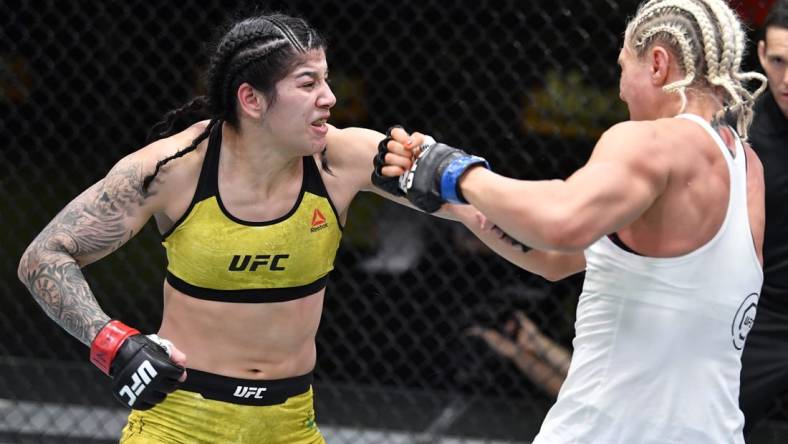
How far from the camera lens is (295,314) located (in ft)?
9.21

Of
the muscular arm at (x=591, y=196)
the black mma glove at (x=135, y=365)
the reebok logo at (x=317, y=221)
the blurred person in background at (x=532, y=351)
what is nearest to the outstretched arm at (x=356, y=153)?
the reebok logo at (x=317, y=221)

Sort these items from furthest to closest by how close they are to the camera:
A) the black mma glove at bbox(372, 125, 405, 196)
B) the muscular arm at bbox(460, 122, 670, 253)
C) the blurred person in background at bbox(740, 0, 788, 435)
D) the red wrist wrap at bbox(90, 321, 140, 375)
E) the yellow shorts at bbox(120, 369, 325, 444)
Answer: the blurred person in background at bbox(740, 0, 788, 435) → the yellow shorts at bbox(120, 369, 325, 444) → the red wrist wrap at bbox(90, 321, 140, 375) → the black mma glove at bbox(372, 125, 405, 196) → the muscular arm at bbox(460, 122, 670, 253)

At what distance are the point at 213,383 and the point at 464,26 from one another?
6.37 ft

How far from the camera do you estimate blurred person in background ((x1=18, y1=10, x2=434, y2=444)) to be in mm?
2730

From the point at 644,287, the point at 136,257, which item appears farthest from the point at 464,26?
the point at 644,287

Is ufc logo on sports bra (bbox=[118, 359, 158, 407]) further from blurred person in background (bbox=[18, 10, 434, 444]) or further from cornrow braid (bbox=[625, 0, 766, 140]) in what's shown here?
cornrow braid (bbox=[625, 0, 766, 140])

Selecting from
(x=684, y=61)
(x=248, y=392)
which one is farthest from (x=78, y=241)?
(x=684, y=61)

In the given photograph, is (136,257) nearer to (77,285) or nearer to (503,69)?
(503,69)

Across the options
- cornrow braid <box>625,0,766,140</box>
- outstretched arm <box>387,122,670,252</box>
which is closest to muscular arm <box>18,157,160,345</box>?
outstretched arm <box>387,122,670,252</box>

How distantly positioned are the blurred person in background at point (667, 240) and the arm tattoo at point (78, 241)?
2.34ft

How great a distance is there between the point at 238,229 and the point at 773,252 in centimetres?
141

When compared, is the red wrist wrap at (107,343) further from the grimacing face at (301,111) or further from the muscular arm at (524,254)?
the muscular arm at (524,254)

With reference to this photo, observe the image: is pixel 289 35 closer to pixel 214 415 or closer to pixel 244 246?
pixel 244 246

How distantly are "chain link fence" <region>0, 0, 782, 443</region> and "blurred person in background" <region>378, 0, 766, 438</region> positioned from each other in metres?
1.84
